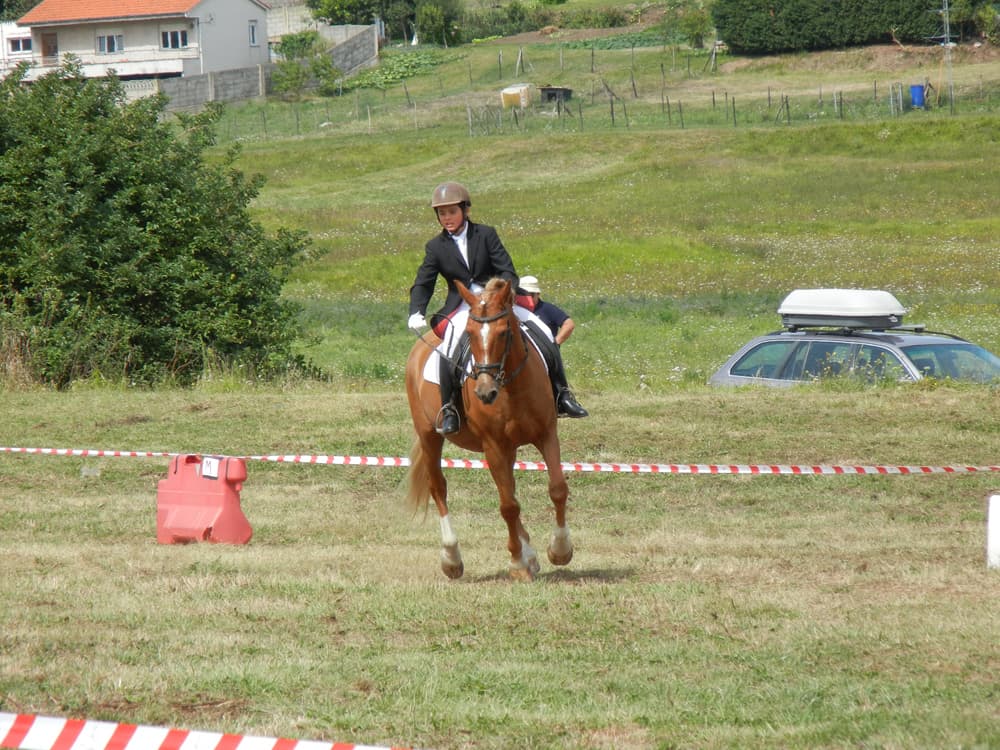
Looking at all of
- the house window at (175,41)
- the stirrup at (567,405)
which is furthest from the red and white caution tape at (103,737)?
the house window at (175,41)

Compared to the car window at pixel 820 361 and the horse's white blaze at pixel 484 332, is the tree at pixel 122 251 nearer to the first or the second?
the car window at pixel 820 361

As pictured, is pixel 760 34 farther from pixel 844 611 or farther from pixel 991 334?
pixel 844 611

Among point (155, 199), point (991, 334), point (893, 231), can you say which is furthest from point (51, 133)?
point (893, 231)

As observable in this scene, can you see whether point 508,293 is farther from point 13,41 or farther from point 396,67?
point 13,41

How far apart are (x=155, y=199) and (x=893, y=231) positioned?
107ft

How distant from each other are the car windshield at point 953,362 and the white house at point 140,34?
285 ft

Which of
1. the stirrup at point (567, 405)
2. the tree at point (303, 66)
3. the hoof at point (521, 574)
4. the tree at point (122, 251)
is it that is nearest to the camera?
the hoof at point (521, 574)

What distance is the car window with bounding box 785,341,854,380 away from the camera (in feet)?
60.2

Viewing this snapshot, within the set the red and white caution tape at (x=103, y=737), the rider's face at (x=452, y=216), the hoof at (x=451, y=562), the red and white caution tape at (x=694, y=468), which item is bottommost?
the red and white caution tape at (x=694, y=468)

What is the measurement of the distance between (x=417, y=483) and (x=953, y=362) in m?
10.0

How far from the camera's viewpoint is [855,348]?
18.2 metres

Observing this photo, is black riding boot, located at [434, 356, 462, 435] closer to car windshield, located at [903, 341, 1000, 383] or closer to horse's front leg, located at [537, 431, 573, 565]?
horse's front leg, located at [537, 431, 573, 565]

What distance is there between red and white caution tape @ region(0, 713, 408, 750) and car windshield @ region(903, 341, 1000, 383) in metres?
14.2

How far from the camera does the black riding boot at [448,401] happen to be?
9312mm
